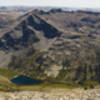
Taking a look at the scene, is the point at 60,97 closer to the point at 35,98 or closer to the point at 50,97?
the point at 50,97

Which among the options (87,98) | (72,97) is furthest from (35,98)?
(87,98)

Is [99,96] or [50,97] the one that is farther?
[99,96]

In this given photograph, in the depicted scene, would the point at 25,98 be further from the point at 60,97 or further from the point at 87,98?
the point at 87,98

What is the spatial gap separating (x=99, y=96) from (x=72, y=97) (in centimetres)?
2549

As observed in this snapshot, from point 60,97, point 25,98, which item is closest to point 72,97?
point 60,97

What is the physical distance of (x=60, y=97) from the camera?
14200 centimetres

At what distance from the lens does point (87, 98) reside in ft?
467

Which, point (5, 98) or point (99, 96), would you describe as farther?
point (99, 96)

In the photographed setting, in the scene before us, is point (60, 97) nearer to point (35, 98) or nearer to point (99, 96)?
point (35, 98)

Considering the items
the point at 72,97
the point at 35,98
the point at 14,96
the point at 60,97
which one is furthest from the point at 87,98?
the point at 14,96

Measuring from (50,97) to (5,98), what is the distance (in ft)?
118

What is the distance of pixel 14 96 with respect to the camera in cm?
14175

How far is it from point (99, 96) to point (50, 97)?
1735 inches

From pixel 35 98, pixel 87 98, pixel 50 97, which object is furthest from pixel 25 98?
pixel 87 98
